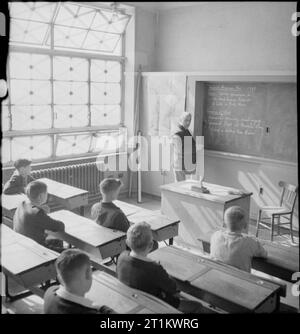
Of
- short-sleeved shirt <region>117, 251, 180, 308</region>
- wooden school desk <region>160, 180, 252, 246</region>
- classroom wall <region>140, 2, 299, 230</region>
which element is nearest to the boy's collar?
short-sleeved shirt <region>117, 251, 180, 308</region>

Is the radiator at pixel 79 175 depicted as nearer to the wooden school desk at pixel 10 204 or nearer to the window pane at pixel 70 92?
the window pane at pixel 70 92

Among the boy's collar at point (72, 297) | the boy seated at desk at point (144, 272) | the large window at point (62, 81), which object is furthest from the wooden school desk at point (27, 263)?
the large window at point (62, 81)

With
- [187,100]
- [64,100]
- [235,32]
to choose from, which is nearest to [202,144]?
[187,100]

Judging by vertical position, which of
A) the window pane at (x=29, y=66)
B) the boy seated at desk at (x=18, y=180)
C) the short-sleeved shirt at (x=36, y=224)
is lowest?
the short-sleeved shirt at (x=36, y=224)

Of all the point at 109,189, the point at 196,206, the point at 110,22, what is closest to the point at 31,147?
the point at 110,22

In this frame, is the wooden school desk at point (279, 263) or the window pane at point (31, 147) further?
the window pane at point (31, 147)

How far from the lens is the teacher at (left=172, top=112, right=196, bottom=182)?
5945mm

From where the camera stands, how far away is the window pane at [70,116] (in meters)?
→ 6.39

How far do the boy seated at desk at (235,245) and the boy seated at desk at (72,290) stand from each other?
1219 millimetres

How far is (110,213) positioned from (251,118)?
10.2 feet

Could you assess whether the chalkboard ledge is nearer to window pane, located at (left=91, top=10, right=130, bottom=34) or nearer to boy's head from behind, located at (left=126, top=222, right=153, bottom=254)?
window pane, located at (left=91, top=10, right=130, bottom=34)

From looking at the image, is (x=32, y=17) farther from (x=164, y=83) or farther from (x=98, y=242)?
(x=98, y=242)

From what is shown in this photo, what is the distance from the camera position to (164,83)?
22.2 ft

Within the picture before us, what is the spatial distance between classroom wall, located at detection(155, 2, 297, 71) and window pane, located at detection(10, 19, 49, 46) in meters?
2.05
